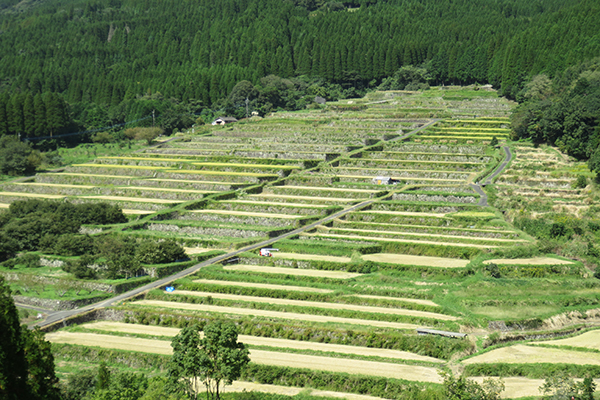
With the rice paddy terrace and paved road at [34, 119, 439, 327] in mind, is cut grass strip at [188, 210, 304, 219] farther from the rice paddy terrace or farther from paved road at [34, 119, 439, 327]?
paved road at [34, 119, 439, 327]

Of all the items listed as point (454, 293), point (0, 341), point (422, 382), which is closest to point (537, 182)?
point (454, 293)

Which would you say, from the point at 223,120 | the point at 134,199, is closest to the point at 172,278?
the point at 134,199

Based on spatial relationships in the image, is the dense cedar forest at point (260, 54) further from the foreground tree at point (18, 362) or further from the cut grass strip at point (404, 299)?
the foreground tree at point (18, 362)

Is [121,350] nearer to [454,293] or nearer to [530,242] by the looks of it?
[454,293]

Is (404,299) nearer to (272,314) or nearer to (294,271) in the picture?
(272,314)

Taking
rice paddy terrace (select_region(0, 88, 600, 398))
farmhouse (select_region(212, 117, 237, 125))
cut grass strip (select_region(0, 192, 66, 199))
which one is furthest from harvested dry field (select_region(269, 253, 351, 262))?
farmhouse (select_region(212, 117, 237, 125))

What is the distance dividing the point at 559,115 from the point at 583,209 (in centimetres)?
2081

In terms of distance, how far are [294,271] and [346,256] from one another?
161 inches

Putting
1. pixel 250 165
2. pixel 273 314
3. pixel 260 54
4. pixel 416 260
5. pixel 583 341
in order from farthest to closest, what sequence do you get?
1. pixel 260 54
2. pixel 250 165
3. pixel 416 260
4. pixel 273 314
5. pixel 583 341

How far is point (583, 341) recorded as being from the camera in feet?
107

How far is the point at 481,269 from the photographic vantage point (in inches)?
1628

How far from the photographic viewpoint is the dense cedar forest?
9981 centimetres

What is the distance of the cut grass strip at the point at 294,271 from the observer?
140 feet

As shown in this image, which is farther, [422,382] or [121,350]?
[121,350]
